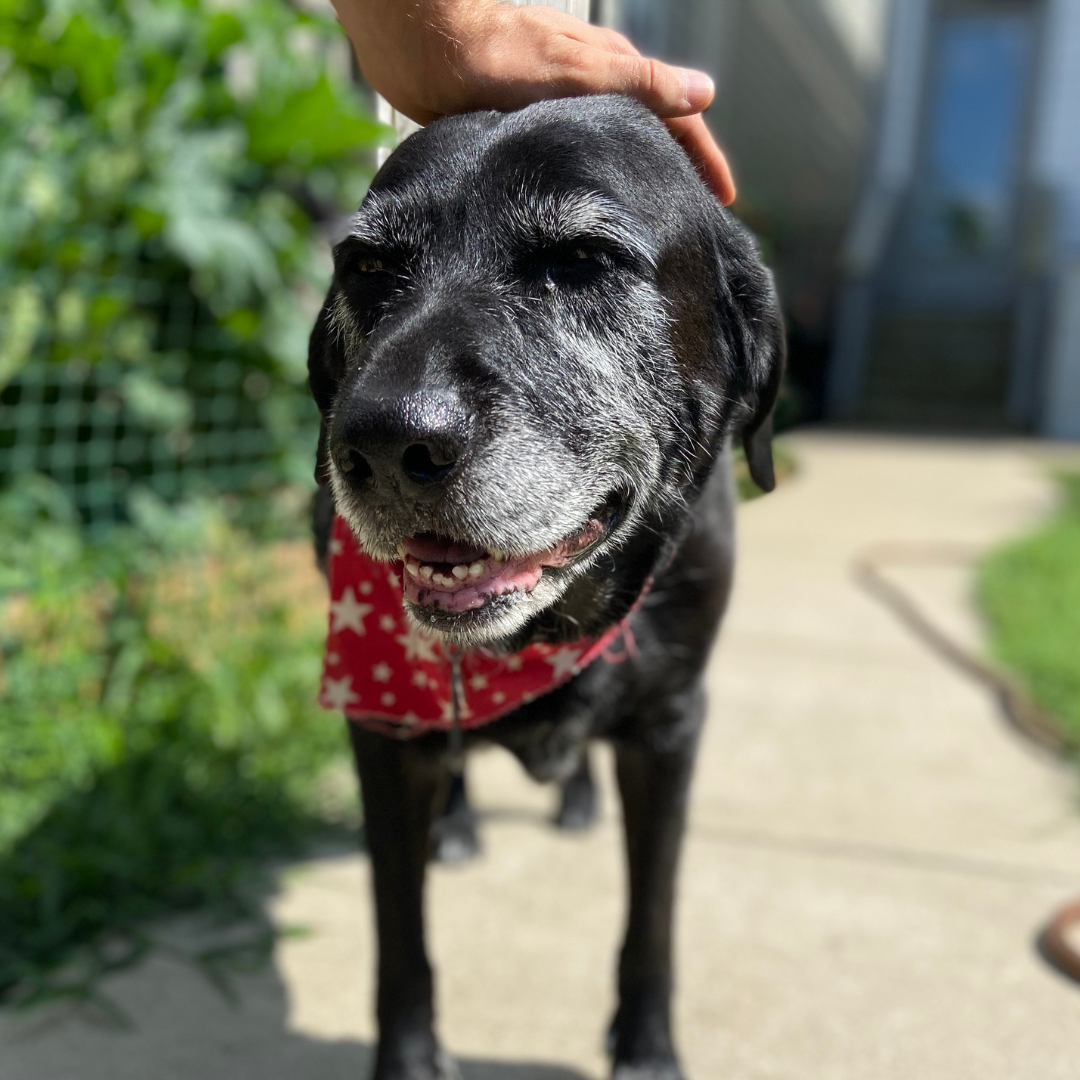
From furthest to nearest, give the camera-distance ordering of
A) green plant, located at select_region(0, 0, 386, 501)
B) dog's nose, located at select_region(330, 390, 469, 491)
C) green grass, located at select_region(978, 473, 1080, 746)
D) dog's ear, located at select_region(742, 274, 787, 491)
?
green grass, located at select_region(978, 473, 1080, 746) < green plant, located at select_region(0, 0, 386, 501) < dog's ear, located at select_region(742, 274, 787, 491) < dog's nose, located at select_region(330, 390, 469, 491)

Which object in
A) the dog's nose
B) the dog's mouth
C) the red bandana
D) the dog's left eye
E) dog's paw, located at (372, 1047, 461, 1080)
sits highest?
the dog's left eye

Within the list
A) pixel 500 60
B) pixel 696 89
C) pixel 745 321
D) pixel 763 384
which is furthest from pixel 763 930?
pixel 500 60

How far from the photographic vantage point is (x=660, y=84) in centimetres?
174

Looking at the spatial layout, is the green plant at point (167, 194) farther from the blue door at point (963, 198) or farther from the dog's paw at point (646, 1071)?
the blue door at point (963, 198)

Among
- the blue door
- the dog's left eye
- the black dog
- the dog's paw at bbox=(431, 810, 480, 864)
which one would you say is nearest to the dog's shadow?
the black dog

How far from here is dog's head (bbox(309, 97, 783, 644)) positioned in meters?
1.43

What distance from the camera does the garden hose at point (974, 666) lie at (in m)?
2.44

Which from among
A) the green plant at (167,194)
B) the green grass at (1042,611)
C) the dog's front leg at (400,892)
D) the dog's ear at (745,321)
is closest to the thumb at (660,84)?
the dog's ear at (745,321)

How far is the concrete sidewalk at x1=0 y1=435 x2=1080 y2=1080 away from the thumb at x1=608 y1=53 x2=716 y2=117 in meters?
1.67

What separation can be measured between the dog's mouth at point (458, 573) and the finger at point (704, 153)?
68 centimetres

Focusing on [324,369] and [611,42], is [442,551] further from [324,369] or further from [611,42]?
[611,42]

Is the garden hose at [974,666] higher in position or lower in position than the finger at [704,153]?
lower

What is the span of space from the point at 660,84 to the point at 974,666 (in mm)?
2974

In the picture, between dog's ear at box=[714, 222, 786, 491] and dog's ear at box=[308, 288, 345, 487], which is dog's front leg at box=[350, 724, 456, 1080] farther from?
dog's ear at box=[714, 222, 786, 491]
